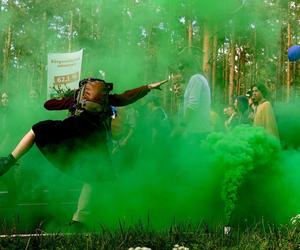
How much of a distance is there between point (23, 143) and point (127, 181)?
83 centimetres

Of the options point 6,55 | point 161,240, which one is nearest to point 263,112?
point 161,240

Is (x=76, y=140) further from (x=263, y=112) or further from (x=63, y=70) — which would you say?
(x=263, y=112)

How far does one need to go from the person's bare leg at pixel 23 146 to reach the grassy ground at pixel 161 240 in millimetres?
876

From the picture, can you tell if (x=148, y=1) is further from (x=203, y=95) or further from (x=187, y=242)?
(x=187, y=242)

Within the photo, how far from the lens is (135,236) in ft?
12.1

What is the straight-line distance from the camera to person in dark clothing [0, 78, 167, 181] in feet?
14.2

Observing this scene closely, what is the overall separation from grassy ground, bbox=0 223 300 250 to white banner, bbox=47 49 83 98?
5.79 feet

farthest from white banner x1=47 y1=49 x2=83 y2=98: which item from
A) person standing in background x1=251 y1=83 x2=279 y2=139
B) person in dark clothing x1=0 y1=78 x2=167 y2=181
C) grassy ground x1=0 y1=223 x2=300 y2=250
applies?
grassy ground x1=0 y1=223 x2=300 y2=250

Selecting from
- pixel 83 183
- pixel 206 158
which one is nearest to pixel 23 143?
pixel 83 183

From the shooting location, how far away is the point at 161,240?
357cm

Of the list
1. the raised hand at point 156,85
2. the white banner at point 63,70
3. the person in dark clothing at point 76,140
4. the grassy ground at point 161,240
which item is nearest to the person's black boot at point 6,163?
the person in dark clothing at point 76,140

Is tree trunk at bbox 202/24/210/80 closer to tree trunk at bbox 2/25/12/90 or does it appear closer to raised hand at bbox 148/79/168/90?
raised hand at bbox 148/79/168/90

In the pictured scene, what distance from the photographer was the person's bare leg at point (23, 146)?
14.1 ft

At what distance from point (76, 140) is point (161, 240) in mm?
1156
